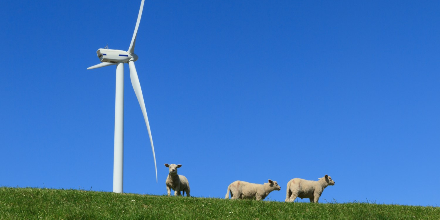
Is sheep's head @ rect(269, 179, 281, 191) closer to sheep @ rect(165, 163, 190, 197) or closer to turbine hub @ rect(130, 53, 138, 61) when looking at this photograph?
sheep @ rect(165, 163, 190, 197)

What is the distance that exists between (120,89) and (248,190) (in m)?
9.31

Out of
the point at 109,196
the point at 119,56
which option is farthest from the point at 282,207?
the point at 119,56

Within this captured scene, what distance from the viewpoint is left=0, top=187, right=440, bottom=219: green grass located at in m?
19.8

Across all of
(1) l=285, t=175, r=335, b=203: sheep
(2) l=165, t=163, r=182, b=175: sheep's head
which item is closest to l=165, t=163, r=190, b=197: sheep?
(2) l=165, t=163, r=182, b=175: sheep's head

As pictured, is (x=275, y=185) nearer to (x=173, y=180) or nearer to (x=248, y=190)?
(x=248, y=190)

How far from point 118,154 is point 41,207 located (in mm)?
9675

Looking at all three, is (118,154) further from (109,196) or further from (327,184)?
(327,184)

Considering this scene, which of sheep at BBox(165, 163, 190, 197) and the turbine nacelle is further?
the turbine nacelle

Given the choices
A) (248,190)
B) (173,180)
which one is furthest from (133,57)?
(248,190)

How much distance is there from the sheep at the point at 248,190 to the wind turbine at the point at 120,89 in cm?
462

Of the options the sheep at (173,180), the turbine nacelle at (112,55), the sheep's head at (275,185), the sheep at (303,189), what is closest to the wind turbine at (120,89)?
the turbine nacelle at (112,55)

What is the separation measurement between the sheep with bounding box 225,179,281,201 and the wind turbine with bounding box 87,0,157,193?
15.1 feet

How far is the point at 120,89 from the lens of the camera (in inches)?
1241

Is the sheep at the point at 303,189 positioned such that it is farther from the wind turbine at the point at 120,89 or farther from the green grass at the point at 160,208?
the wind turbine at the point at 120,89
